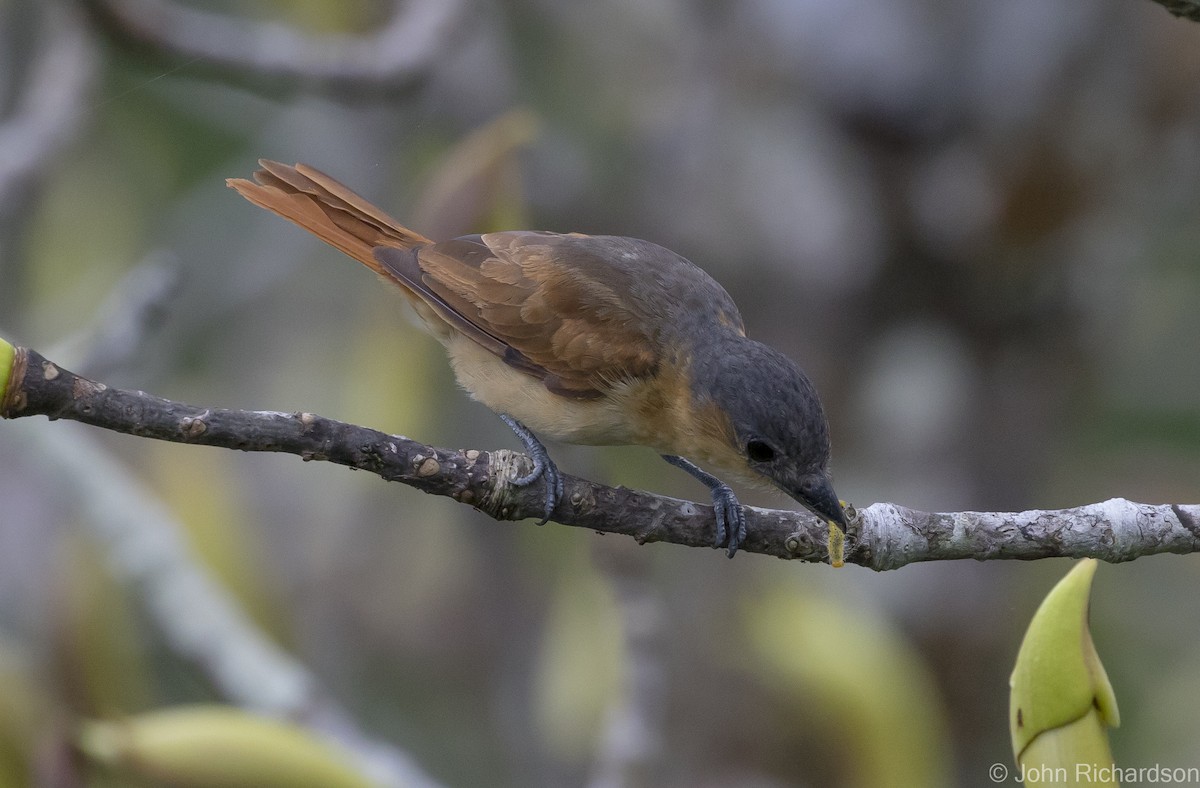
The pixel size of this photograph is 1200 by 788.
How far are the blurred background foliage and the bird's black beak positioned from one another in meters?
0.90

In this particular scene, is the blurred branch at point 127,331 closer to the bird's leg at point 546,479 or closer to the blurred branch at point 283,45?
the blurred branch at point 283,45

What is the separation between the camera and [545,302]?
266 cm

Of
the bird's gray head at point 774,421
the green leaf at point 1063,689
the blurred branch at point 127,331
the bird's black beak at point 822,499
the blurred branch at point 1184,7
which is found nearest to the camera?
the green leaf at point 1063,689

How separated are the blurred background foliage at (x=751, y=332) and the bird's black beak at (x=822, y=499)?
90 cm

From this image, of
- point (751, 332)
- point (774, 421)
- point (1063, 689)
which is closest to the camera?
point (1063, 689)

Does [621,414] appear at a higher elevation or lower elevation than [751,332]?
lower

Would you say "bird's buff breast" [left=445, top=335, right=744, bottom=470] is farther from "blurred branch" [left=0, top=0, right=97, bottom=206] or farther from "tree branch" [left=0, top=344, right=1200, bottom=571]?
"blurred branch" [left=0, top=0, right=97, bottom=206]

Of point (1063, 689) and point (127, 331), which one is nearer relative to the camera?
point (1063, 689)

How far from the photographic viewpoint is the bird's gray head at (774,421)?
2223 millimetres

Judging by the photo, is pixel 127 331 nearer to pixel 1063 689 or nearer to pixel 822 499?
pixel 822 499

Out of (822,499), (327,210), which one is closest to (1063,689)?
(822,499)

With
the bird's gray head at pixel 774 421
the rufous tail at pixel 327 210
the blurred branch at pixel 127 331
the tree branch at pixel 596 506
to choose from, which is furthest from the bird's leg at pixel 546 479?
the blurred branch at pixel 127 331

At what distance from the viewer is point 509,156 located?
8.07 feet

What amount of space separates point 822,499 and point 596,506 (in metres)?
0.42
